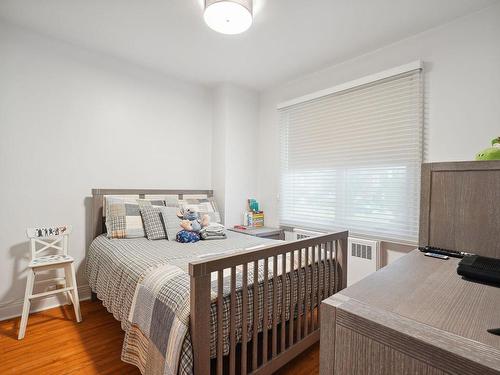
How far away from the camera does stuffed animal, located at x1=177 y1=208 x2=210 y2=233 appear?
2420mm

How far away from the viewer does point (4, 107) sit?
2070mm

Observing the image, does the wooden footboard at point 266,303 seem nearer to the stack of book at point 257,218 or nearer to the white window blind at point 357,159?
the white window blind at point 357,159

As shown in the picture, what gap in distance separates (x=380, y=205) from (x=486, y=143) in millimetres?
861

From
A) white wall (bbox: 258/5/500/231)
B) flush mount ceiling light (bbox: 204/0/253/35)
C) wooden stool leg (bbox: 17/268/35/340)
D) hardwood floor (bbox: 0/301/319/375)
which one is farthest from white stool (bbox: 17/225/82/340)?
white wall (bbox: 258/5/500/231)

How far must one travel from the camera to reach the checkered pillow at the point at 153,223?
2328mm

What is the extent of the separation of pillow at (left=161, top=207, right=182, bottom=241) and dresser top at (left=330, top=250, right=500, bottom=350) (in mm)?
1898

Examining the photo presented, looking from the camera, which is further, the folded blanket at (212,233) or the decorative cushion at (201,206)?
the decorative cushion at (201,206)

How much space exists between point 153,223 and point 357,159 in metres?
2.07

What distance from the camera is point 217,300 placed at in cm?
112

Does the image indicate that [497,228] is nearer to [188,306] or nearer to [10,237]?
[188,306]

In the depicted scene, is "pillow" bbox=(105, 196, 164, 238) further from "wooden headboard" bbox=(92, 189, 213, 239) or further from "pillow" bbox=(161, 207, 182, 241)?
"pillow" bbox=(161, 207, 182, 241)

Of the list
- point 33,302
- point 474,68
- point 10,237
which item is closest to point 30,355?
point 33,302

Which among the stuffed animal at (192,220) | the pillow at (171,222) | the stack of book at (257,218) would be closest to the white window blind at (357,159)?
the stack of book at (257,218)

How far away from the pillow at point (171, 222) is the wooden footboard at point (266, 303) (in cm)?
109
